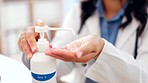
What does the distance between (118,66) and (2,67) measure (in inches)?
11.6

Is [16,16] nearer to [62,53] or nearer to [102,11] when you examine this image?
[102,11]

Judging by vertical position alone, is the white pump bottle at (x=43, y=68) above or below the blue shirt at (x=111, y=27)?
above

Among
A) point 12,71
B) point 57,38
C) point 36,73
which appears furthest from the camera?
point 57,38

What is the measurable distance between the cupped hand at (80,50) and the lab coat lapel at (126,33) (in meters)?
0.35

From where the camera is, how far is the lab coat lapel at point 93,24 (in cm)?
90

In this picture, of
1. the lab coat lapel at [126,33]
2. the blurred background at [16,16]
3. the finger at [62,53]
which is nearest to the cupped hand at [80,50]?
the finger at [62,53]

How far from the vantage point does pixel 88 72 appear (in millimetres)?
542

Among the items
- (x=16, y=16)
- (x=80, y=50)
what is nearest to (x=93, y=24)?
(x=80, y=50)

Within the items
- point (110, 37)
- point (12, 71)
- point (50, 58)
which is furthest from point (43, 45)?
point (110, 37)

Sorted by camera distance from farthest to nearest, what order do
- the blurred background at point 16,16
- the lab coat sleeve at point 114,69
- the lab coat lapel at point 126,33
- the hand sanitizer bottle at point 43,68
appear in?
the blurred background at point 16,16 → the lab coat lapel at point 126,33 → the lab coat sleeve at point 114,69 → the hand sanitizer bottle at point 43,68

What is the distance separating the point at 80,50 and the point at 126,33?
452 mm

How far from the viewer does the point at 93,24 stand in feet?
2.98

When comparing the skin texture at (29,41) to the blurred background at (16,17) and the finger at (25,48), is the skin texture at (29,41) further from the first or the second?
the blurred background at (16,17)

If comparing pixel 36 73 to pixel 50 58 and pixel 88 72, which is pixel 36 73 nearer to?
pixel 50 58
